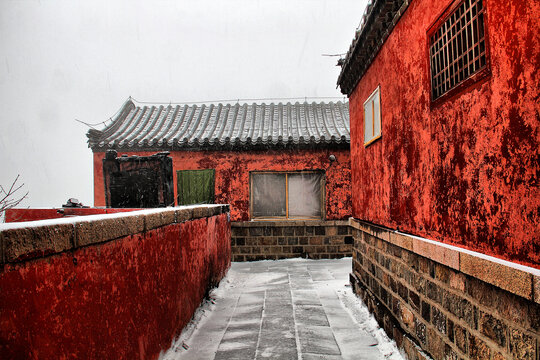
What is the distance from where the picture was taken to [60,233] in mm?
1729

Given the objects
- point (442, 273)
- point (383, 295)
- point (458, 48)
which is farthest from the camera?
point (383, 295)

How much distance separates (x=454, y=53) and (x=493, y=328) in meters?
1.91

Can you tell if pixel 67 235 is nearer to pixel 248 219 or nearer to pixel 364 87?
pixel 364 87

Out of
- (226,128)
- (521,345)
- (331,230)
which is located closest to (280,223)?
(331,230)

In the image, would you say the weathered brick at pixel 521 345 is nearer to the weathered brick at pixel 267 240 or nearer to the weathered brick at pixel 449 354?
the weathered brick at pixel 449 354

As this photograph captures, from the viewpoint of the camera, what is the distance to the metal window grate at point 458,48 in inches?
90.9

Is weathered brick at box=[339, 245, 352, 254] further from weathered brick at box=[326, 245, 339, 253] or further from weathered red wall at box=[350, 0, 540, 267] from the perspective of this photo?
weathered red wall at box=[350, 0, 540, 267]

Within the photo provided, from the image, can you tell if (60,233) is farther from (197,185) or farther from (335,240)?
(335,240)

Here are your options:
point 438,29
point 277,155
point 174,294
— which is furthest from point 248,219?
point 438,29

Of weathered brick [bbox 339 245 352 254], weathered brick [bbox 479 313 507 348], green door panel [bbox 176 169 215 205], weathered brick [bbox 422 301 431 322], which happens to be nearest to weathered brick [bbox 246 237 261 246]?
green door panel [bbox 176 169 215 205]

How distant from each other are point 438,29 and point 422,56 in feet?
1.13

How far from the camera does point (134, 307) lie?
2.64 m

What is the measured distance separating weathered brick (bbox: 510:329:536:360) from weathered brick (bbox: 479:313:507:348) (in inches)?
3.4

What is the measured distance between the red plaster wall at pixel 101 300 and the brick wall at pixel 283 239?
5195mm
